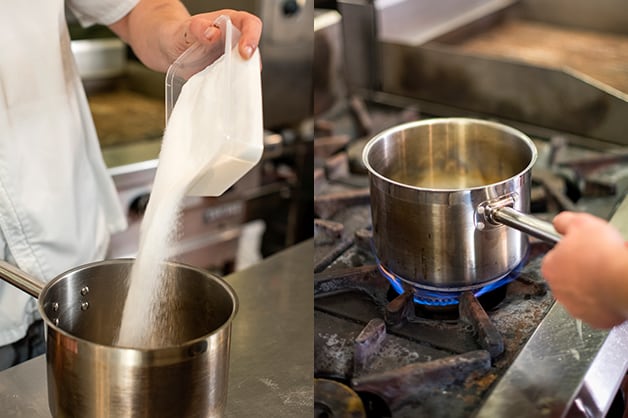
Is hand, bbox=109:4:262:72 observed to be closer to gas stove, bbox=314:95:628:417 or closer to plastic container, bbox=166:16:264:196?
plastic container, bbox=166:16:264:196

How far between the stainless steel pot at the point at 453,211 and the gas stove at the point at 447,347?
0.04 m

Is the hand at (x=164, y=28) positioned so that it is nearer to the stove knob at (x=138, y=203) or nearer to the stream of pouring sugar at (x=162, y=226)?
the stream of pouring sugar at (x=162, y=226)

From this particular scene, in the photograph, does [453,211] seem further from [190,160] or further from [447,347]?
[190,160]

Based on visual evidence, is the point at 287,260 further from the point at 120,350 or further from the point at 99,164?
the point at 120,350

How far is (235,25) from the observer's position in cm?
97

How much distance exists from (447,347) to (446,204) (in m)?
0.17

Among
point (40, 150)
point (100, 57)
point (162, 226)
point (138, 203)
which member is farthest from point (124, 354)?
point (100, 57)

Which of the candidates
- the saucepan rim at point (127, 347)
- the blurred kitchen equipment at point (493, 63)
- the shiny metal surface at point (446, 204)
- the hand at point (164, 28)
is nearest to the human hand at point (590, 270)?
the shiny metal surface at point (446, 204)

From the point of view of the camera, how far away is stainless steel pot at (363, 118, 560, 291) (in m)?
0.95

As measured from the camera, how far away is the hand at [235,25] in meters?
0.92

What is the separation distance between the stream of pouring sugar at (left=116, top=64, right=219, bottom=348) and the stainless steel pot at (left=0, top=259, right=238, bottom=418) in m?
0.03

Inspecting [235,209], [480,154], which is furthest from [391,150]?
[235,209]

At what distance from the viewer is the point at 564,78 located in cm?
170

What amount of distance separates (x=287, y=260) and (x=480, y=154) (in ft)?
1.20
